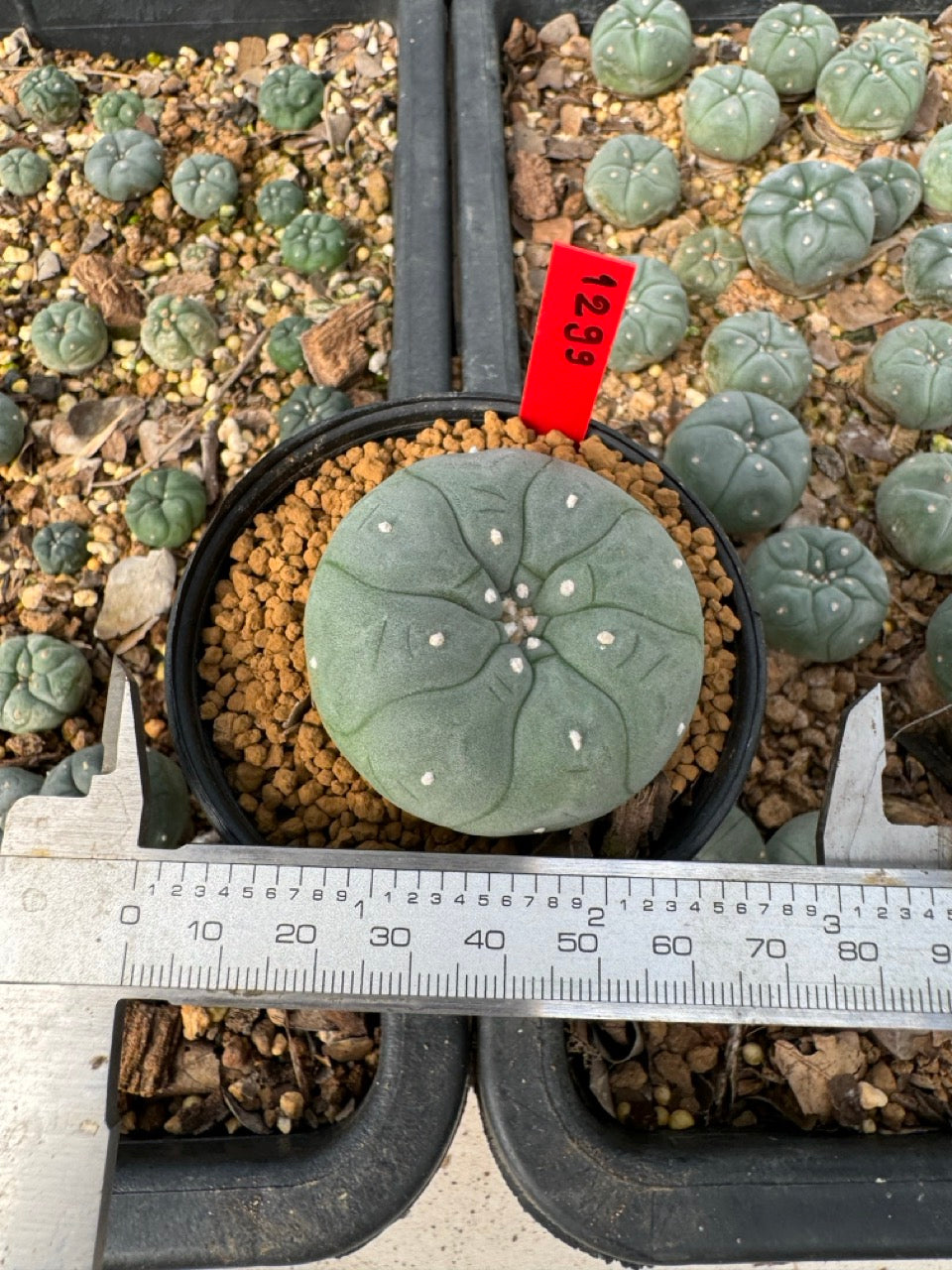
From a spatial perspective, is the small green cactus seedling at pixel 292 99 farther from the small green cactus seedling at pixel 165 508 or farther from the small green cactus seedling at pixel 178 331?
the small green cactus seedling at pixel 165 508

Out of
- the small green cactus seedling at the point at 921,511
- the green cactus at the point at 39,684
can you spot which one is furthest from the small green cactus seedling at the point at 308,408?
the small green cactus seedling at the point at 921,511

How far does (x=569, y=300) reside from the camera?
1134 millimetres

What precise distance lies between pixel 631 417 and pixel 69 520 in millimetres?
1319

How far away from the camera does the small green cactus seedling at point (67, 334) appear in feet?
6.67

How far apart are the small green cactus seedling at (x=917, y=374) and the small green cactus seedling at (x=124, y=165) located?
74.6 inches

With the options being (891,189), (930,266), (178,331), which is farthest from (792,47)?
(178,331)

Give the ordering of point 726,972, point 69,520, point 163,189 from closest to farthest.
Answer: point 726,972, point 69,520, point 163,189

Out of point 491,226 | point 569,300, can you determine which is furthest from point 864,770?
point 491,226

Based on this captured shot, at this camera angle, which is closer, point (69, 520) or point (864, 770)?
point (864, 770)

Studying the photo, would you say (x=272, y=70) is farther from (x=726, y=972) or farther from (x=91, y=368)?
(x=726, y=972)

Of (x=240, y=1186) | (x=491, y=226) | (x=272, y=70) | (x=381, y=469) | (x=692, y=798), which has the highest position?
(x=272, y=70)

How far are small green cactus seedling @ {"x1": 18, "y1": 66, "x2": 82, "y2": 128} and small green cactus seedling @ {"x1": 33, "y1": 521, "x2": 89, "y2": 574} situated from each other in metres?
1.32

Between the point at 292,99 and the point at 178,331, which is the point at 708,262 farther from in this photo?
the point at 178,331

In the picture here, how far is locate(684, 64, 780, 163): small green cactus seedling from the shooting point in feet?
7.28
